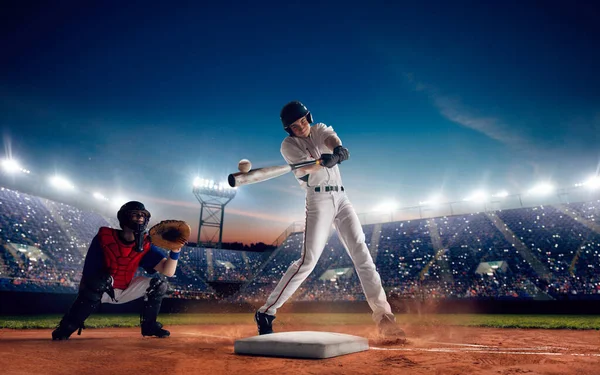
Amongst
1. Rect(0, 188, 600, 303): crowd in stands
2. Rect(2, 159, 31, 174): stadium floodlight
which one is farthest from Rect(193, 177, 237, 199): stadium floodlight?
Rect(2, 159, 31, 174): stadium floodlight

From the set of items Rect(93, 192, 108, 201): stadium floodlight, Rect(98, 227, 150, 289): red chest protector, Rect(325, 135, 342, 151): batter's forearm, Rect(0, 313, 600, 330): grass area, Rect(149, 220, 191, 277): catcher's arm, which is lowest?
Rect(0, 313, 600, 330): grass area

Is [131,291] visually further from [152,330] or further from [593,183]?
[593,183]

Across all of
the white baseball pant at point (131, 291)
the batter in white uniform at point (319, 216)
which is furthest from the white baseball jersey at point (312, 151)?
the white baseball pant at point (131, 291)

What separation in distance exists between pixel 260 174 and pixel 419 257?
56.5 feet

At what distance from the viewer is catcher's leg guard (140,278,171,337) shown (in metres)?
3.90

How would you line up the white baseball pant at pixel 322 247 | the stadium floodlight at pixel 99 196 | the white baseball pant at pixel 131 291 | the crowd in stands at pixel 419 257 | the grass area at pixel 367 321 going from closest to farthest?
the white baseball pant at pixel 322 247 → the white baseball pant at pixel 131 291 → the grass area at pixel 367 321 → the crowd in stands at pixel 419 257 → the stadium floodlight at pixel 99 196

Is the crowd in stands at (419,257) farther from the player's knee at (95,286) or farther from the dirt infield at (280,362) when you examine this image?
the dirt infield at (280,362)

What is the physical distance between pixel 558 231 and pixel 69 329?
20.5 m

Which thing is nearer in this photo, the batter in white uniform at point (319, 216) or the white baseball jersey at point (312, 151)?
the batter in white uniform at point (319, 216)

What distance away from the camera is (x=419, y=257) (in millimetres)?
18750

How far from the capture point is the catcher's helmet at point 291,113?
12.5ft

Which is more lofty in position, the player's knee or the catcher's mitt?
the catcher's mitt

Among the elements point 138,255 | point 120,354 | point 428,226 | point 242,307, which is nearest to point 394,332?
point 120,354

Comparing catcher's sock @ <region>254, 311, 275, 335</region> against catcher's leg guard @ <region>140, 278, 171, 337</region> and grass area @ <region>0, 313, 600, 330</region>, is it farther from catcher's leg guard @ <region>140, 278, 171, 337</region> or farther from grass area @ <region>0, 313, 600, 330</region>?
grass area @ <region>0, 313, 600, 330</region>
